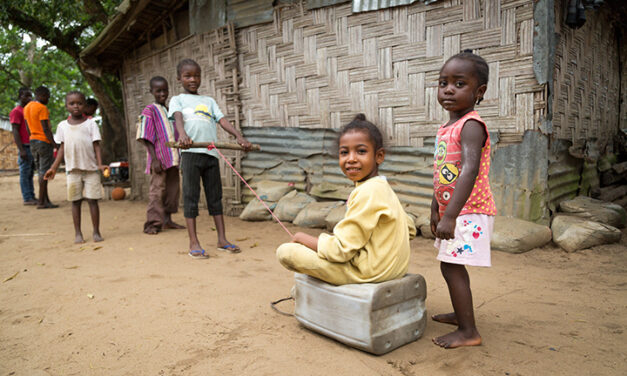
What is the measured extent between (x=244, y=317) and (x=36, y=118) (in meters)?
6.22

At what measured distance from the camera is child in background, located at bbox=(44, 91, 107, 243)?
163 inches

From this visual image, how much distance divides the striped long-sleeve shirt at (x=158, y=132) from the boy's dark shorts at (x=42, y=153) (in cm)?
318

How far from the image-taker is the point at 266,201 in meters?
5.61

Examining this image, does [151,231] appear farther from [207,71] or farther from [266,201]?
[207,71]

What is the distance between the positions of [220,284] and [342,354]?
4.36 ft

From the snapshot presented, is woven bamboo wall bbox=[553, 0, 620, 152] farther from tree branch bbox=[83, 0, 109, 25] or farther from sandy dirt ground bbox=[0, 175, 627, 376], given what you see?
tree branch bbox=[83, 0, 109, 25]

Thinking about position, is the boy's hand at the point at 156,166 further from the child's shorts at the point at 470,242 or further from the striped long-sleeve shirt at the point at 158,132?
the child's shorts at the point at 470,242

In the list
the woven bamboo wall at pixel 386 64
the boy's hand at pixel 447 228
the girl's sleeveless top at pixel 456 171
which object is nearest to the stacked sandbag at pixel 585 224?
the woven bamboo wall at pixel 386 64

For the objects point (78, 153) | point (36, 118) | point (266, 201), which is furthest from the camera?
point (36, 118)

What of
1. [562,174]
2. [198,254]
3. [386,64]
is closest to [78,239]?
[198,254]

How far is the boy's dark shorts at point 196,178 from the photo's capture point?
379 centimetres

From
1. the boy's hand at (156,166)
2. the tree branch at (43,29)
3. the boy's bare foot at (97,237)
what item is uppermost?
the tree branch at (43,29)

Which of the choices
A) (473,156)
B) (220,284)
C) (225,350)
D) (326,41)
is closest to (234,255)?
(220,284)

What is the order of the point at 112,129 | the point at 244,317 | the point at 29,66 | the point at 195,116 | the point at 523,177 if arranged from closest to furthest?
the point at 244,317 → the point at 195,116 → the point at 523,177 → the point at 112,129 → the point at 29,66
